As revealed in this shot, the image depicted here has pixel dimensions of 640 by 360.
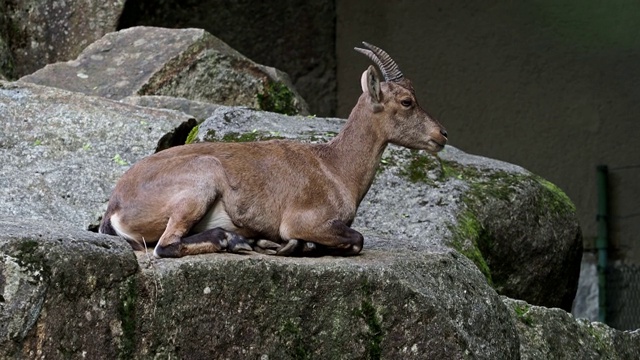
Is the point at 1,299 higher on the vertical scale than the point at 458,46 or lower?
higher

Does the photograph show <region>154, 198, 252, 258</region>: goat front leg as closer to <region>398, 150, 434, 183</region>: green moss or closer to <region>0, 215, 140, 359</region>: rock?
<region>0, 215, 140, 359</region>: rock

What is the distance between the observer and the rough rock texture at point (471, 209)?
26.9ft

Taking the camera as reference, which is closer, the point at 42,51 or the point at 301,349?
the point at 301,349

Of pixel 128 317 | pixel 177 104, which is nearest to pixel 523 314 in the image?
pixel 128 317

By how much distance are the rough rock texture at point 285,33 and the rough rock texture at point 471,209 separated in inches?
146

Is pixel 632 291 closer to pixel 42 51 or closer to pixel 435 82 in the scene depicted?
pixel 435 82

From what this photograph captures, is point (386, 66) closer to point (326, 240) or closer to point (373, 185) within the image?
point (326, 240)

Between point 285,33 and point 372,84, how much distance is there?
19.1 ft

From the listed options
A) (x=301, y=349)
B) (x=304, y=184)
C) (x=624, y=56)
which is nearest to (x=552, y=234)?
(x=304, y=184)

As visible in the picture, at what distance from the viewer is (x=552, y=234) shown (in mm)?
8820

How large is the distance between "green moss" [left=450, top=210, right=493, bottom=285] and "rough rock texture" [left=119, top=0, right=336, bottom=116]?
4.64m

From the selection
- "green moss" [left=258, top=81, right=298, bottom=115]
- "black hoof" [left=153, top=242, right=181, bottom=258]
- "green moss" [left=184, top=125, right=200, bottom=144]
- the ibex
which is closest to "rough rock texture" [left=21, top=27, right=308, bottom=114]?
"green moss" [left=258, top=81, right=298, bottom=115]

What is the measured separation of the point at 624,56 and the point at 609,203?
134 centimetres

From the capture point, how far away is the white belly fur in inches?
249
